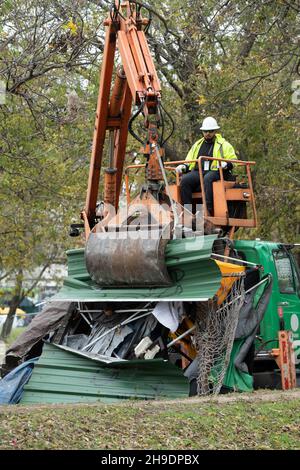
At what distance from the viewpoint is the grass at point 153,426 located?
8929 millimetres

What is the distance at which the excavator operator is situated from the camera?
47.0ft

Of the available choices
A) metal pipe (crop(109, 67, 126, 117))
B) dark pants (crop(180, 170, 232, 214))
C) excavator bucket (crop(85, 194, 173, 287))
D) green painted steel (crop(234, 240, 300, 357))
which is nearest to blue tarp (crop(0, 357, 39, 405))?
excavator bucket (crop(85, 194, 173, 287))

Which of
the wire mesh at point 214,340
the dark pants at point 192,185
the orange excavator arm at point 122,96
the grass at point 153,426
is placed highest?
the orange excavator arm at point 122,96

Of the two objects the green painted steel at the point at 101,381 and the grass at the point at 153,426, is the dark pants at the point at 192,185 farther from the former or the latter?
the grass at the point at 153,426

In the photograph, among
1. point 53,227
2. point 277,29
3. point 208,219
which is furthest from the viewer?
point 53,227

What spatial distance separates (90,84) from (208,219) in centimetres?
871

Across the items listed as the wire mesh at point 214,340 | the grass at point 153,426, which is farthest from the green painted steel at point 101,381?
the grass at point 153,426

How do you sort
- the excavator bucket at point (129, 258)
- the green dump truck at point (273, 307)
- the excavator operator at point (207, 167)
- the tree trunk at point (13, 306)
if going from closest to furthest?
the excavator bucket at point (129, 258) → the excavator operator at point (207, 167) → the green dump truck at point (273, 307) → the tree trunk at point (13, 306)

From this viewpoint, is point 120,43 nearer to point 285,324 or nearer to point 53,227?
point 285,324

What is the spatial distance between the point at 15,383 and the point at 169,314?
2.42 meters

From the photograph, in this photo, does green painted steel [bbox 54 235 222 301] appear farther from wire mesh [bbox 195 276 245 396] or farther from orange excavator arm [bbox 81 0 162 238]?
orange excavator arm [bbox 81 0 162 238]

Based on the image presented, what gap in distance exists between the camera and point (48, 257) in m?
40.2

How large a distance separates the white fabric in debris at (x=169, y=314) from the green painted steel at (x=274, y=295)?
2096 millimetres
